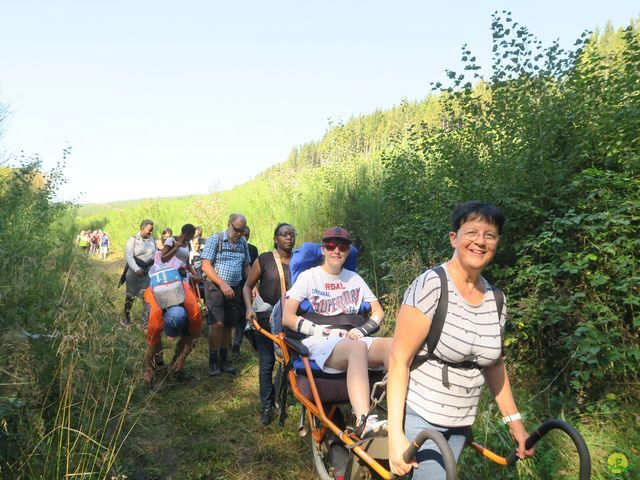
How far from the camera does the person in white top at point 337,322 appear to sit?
11.1 ft

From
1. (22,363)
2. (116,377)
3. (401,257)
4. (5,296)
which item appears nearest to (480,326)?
(22,363)

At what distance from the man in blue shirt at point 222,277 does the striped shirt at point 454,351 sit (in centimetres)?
449

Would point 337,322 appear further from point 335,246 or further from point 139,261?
point 139,261

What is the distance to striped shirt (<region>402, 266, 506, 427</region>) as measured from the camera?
7.13 feet

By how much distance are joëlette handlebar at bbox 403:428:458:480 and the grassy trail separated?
2447 mm

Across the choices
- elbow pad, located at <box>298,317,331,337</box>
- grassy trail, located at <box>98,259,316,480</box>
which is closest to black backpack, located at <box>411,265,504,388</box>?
elbow pad, located at <box>298,317,331,337</box>

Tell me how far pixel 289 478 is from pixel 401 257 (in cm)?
405

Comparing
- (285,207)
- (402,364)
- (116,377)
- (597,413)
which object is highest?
(285,207)

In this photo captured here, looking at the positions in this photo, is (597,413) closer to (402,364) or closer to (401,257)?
(402,364)

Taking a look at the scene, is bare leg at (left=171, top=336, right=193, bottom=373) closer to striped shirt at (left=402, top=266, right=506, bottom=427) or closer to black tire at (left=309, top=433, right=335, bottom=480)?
black tire at (left=309, top=433, right=335, bottom=480)

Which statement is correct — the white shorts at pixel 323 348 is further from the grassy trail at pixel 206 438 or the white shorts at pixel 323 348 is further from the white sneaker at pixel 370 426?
the grassy trail at pixel 206 438

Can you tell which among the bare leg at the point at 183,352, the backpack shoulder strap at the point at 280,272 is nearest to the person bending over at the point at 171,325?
the bare leg at the point at 183,352

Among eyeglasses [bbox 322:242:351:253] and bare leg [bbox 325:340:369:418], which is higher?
eyeglasses [bbox 322:242:351:253]

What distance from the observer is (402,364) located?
7.10 ft
